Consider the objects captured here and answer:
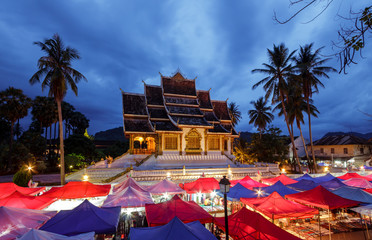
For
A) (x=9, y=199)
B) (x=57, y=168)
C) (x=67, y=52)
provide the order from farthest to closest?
(x=57, y=168) → (x=67, y=52) → (x=9, y=199)

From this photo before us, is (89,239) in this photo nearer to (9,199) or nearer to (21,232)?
(21,232)

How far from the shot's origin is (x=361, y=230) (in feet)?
32.0

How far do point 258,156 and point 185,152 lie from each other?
37.4ft

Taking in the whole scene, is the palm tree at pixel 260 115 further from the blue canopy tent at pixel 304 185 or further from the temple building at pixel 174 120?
the blue canopy tent at pixel 304 185

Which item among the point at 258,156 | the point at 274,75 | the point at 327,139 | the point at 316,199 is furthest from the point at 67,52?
the point at 327,139

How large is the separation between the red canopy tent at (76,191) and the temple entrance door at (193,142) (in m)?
12.9

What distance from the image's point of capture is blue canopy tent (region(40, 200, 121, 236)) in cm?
627

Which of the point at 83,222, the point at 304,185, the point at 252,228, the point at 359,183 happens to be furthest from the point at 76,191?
the point at 359,183

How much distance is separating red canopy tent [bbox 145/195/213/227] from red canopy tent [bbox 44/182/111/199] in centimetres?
503

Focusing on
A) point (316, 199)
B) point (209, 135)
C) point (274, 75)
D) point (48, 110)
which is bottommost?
point (316, 199)

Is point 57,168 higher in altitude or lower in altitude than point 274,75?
lower

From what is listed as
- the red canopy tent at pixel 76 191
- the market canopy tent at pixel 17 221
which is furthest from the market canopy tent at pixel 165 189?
the market canopy tent at pixel 17 221

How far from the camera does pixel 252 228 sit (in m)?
6.11

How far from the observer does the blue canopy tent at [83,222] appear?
20.6ft
